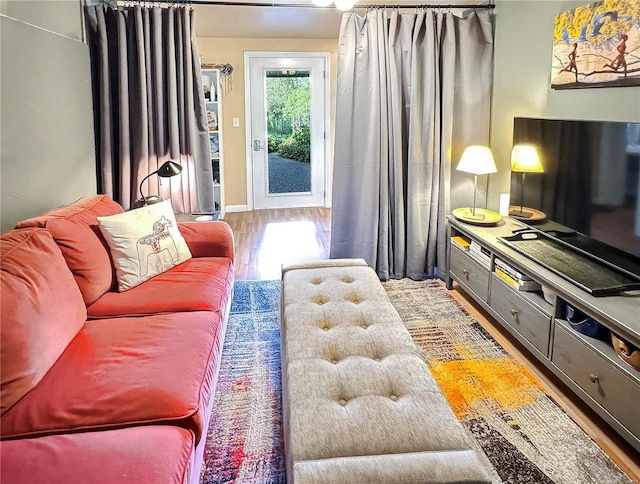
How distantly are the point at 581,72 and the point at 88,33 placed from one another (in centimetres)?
310

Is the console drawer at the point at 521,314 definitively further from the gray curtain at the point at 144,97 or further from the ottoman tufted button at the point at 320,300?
the gray curtain at the point at 144,97

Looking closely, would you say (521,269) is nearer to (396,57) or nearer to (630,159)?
(630,159)

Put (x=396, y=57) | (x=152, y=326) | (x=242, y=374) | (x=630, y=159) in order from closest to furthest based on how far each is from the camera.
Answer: (x=152, y=326) < (x=630, y=159) < (x=242, y=374) < (x=396, y=57)

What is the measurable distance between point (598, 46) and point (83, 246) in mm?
2641

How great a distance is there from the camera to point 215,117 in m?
5.82

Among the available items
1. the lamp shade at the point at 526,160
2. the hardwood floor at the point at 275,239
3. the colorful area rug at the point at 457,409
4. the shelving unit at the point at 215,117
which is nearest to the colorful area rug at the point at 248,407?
the colorful area rug at the point at 457,409

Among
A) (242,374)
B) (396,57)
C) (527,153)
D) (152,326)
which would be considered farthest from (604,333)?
(396,57)

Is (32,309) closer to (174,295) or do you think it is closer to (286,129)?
(174,295)

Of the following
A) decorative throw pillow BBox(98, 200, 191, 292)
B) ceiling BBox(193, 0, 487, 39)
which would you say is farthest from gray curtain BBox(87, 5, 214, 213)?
decorative throw pillow BBox(98, 200, 191, 292)

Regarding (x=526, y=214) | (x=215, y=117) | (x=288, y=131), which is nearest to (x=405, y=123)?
(x=526, y=214)

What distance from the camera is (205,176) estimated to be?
4066mm

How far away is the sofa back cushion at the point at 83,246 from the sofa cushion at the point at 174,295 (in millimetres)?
77

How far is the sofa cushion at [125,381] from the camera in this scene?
1.56m

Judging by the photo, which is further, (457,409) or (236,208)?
(236,208)
